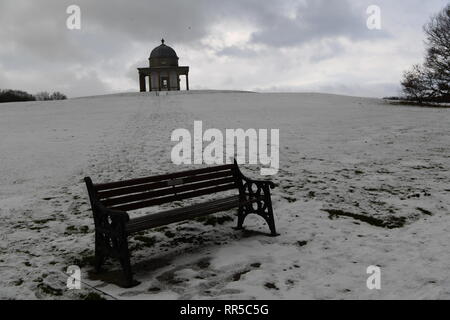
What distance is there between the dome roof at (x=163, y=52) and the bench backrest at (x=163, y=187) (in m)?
56.5

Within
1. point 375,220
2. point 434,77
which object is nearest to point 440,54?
point 434,77

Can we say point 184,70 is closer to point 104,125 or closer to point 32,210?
point 104,125

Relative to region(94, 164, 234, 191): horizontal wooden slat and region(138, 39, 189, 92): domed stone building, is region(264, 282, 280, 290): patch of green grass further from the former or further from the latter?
region(138, 39, 189, 92): domed stone building

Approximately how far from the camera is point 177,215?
5.69 meters

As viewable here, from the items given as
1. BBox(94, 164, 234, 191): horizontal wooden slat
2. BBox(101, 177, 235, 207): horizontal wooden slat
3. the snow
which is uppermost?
BBox(94, 164, 234, 191): horizontal wooden slat

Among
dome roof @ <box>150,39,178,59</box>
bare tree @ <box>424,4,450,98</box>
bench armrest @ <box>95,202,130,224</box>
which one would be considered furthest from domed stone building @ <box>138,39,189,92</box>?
bench armrest @ <box>95,202,130,224</box>

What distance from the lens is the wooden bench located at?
16.0 ft

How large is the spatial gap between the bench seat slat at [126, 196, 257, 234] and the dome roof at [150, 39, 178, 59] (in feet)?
187

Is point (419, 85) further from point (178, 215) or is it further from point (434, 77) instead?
point (178, 215)

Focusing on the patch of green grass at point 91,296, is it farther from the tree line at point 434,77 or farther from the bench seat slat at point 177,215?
the tree line at point 434,77

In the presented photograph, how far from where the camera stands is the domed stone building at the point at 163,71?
6072cm

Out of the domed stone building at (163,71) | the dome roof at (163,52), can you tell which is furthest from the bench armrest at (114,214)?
the dome roof at (163,52)

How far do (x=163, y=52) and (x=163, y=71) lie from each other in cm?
278
